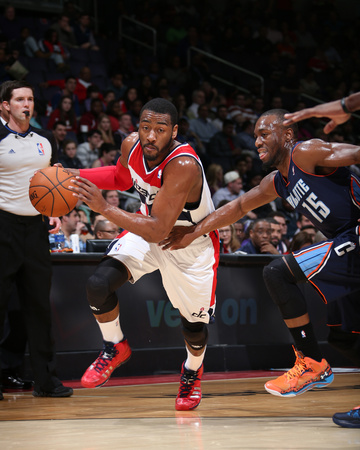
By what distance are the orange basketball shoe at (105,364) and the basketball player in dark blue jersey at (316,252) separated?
1.07 m

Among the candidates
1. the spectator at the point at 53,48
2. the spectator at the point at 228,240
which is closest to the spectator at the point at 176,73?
the spectator at the point at 53,48

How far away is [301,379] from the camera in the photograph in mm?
3941

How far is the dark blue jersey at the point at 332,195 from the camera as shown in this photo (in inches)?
157

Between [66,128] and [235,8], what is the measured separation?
6.92m

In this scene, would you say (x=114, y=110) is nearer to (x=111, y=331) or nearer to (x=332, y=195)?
(x=111, y=331)

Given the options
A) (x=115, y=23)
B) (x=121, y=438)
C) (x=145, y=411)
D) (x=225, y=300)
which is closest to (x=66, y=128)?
(x=225, y=300)

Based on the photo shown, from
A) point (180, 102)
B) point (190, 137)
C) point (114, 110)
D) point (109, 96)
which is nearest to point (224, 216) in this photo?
point (114, 110)

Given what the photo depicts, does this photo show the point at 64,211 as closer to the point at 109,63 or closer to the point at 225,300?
the point at 225,300

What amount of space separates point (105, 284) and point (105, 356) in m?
0.50

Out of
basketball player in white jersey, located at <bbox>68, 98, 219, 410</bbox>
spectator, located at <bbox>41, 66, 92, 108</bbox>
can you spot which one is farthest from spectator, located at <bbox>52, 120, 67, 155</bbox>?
basketball player in white jersey, located at <bbox>68, 98, 219, 410</bbox>

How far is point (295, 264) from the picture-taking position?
399cm

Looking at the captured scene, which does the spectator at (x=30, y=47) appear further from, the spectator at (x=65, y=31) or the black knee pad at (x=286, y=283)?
the black knee pad at (x=286, y=283)

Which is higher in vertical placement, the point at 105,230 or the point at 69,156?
the point at 69,156

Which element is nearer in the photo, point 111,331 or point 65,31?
point 111,331
